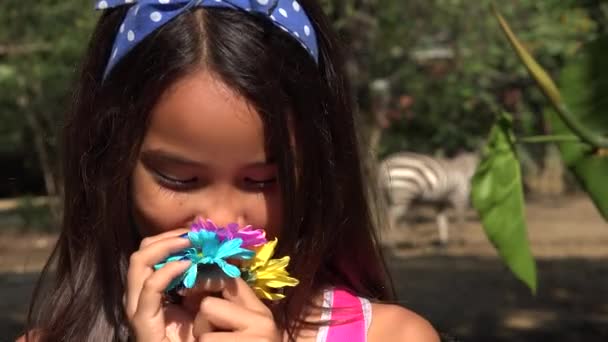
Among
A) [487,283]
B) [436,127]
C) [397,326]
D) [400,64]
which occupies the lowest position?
[487,283]

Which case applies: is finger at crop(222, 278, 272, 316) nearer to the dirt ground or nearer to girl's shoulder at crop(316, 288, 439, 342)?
girl's shoulder at crop(316, 288, 439, 342)

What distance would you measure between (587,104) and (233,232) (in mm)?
409

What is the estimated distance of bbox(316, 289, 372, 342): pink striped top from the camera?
1286 mm

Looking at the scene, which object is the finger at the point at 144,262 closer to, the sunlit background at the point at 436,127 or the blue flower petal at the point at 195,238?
the blue flower petal at the point at 195,238

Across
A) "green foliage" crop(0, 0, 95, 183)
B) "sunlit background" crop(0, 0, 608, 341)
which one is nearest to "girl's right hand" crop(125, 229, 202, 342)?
"sunlit background" crop(0, 0, 608, 341)

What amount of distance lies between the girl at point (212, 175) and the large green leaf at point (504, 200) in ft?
0.75

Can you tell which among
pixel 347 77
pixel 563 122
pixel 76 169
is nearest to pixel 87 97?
pixel 76 169

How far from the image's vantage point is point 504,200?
3.46 ft

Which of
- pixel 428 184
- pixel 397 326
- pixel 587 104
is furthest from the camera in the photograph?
pixel 428 184

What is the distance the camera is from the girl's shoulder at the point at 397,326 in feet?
4.23

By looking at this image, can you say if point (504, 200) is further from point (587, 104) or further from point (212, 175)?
point (212, 175)

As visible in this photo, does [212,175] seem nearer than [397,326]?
Yes

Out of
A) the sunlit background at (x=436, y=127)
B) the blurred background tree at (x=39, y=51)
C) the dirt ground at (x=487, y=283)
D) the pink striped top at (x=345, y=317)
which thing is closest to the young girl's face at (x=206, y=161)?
the pink striped top at (x=345, y=317)

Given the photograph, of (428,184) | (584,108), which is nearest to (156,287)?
(584,108)
